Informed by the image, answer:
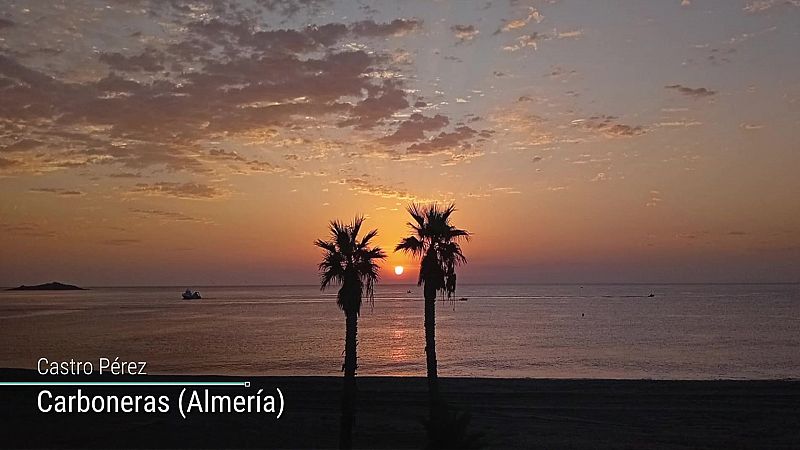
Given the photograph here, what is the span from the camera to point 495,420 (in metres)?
28.8

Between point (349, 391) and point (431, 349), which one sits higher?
point (431, 349)

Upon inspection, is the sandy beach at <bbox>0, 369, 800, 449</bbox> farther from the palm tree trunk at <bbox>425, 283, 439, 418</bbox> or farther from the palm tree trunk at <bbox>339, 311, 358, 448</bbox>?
the palm tree trunk at <bbox>339, 311, 358, 448</bbox>

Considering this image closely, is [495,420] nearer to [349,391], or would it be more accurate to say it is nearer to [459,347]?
[349,391]

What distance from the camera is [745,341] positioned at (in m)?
88.8

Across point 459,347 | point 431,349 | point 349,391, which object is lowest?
point 459,347

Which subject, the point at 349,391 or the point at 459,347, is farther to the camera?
the point at 459,347

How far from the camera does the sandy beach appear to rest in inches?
980

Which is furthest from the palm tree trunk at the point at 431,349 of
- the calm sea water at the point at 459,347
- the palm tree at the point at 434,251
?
the calm sea water at the point at 459,347

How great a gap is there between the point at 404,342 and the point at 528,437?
227 ft

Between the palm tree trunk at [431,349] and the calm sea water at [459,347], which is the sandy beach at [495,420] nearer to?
the palm tree trunk at [431,349]

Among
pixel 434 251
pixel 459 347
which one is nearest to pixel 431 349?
pixel 434 251

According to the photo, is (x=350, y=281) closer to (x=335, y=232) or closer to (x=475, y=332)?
(x=335, y=232)

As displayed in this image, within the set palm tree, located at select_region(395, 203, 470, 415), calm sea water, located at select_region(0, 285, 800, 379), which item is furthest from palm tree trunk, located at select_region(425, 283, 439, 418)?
calm sea water, located at select_region(0, 285, 800, 379)

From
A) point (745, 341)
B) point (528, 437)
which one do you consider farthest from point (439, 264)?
point (745, 341)
